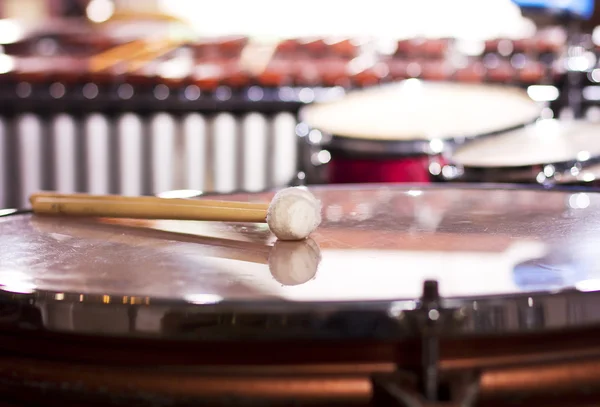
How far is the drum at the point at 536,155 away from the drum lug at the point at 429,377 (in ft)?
2.64

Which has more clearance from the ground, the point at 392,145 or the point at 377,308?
the point at 392,145

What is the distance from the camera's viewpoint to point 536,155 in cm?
151

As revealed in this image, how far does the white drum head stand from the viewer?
1.42 m

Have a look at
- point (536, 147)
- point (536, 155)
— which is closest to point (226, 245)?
point (536, 155)

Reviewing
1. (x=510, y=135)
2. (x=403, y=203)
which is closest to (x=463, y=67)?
(x=510, y=135)

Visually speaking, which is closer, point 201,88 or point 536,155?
point 536,155

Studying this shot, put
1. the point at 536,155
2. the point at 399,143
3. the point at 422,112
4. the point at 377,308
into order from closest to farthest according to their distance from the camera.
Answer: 1. the point at 377,308
2. the point at 536,155
3. the point at 399,143
4. the point at 422,112

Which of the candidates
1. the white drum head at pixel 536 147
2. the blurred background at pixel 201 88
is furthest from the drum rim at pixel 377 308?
the blurred background at pixel 201 88

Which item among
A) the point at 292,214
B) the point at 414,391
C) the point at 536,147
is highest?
the point at 536,147

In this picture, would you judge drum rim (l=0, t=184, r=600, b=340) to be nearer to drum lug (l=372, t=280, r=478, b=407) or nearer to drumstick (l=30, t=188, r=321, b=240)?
drum lug (l=372, t=280, r=478, b=407)

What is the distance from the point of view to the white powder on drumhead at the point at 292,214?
0.68m

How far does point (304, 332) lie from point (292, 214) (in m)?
0.23

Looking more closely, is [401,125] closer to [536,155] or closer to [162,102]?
[536,155]

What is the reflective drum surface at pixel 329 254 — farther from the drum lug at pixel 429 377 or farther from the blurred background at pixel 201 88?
the blurred background at pixel 201 88
